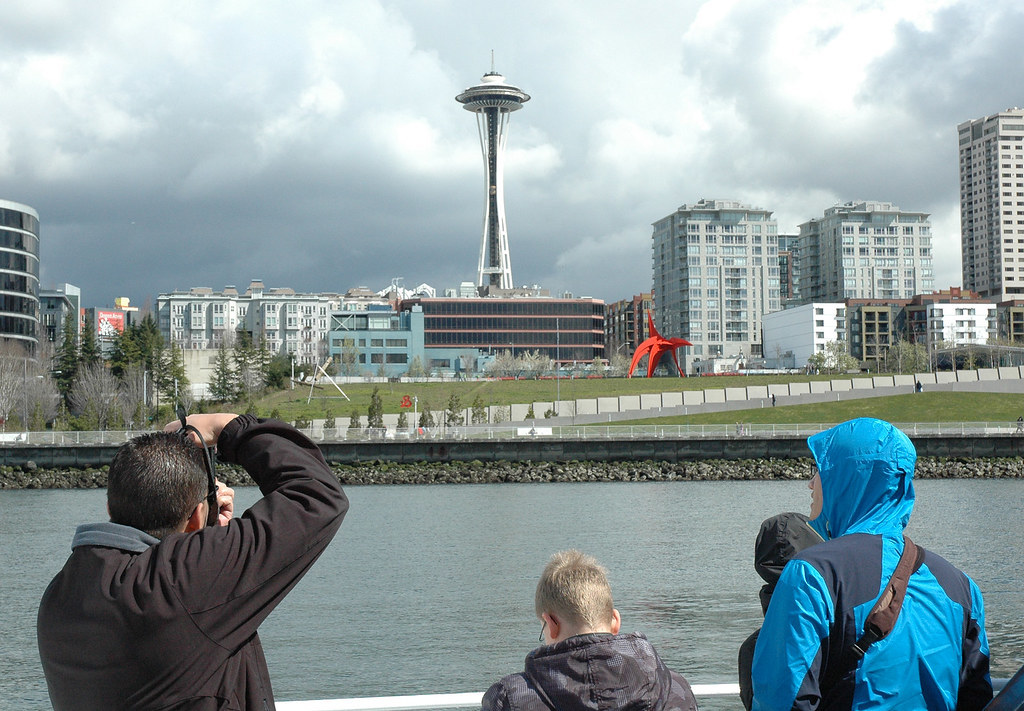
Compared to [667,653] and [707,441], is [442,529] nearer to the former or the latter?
[667,653]

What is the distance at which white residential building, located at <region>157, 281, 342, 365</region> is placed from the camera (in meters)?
160

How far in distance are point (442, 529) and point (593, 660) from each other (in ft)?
92.1

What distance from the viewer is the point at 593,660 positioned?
8.82ft

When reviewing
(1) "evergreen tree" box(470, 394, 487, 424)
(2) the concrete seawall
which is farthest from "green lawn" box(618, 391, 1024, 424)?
(2) the concrete seawall

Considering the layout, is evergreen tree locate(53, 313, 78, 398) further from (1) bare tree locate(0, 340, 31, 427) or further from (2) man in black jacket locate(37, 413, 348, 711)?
(2) man in black jacket locate(37, 413, 348, 711)

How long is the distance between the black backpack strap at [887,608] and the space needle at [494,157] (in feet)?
508

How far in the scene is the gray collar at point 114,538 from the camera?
229cm

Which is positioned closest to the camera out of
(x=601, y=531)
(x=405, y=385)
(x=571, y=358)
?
(x=601, y=531)

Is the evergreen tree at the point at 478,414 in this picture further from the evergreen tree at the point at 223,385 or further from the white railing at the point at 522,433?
the evergreen tree at the point at 223,385

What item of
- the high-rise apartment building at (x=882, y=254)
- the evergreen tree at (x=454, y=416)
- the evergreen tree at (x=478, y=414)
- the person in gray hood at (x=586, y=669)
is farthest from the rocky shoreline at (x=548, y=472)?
the high-rise apartment building at (x=882, y=254)

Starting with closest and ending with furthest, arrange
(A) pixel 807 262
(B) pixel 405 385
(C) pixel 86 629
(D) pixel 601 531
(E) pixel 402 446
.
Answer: (C) pixel 86 629 < (D) pixel 601 531 < (E) pixel 402 446 < (B) pixel 405 385 < (A) pixel 807 262

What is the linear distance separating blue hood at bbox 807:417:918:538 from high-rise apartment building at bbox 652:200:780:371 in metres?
160

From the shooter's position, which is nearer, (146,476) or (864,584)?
(146,476)

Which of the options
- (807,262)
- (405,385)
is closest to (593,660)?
(405,385)
